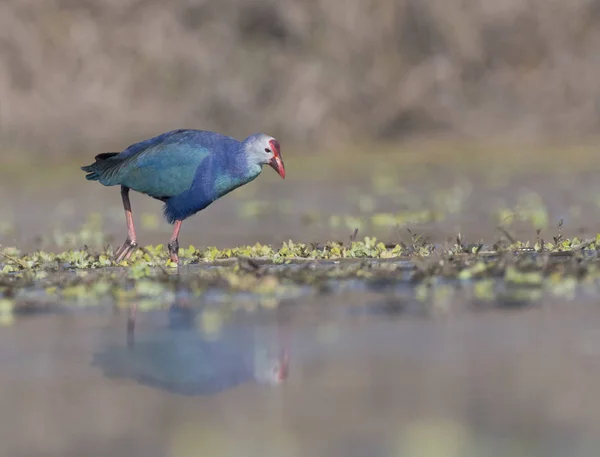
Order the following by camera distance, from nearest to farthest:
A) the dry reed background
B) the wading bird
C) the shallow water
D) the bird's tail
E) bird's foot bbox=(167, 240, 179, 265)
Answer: the shallow water
bird's foot bbox=(167, 240, 179, 265)
the wading bird
the bird's tail
the dry reed background

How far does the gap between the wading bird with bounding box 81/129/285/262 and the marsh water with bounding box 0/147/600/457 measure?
2.34 m

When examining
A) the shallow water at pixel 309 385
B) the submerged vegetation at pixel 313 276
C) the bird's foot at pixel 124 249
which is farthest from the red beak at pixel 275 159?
the shallow water at pixel 309 385

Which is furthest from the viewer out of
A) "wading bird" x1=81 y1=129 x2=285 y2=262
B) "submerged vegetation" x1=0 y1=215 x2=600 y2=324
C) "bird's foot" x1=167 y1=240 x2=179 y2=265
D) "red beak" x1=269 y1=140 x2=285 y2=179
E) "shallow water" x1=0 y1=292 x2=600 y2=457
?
"red beak" x1=269 y1=140 x2=285 y2=179

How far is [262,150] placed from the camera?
1230 cm

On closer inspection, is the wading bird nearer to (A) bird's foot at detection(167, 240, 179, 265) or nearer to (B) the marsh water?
(A) bird's foot at detection(167, 240, 179, 265)

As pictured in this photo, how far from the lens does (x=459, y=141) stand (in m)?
29.7

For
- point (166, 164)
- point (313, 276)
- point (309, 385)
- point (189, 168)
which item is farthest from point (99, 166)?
point (309, 385)

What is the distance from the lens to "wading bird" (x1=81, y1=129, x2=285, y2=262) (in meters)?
12.2

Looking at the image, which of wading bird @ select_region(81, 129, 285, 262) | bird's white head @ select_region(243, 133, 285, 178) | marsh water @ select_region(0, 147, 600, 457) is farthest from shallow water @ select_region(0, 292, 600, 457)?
bird's white head @ select_region(243, 133, 285, 178)

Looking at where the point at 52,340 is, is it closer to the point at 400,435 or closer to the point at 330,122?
the point at 400,435

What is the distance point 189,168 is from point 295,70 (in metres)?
18.3

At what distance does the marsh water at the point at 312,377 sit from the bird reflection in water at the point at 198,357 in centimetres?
2

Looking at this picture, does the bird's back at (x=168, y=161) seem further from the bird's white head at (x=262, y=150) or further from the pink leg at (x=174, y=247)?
the pink leg at (x=174, y=247)

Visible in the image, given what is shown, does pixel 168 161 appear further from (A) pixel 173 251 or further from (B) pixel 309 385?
(B) pixel 309 385
